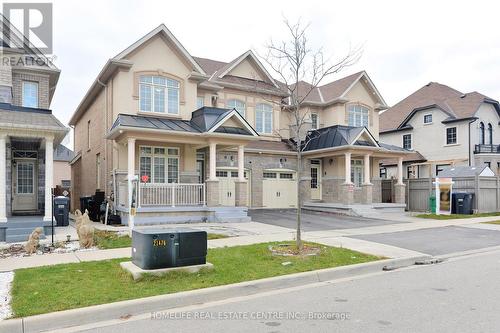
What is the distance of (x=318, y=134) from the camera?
2530 cm

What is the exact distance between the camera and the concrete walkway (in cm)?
927

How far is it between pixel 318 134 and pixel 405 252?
50.3ft

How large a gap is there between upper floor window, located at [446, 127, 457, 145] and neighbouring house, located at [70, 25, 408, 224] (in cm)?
842

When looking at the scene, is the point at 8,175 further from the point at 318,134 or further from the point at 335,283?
the point at 318,134

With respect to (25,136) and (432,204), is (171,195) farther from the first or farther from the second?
(432,204)

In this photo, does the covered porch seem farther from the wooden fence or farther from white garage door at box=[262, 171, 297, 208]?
the wooden fence

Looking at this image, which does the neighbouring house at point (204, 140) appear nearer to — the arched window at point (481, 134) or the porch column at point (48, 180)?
the porch column at point (48, 180)

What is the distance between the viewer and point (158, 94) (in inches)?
752

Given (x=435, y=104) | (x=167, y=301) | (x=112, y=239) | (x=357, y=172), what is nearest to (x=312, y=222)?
(x=357, y=172)

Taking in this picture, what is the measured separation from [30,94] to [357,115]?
19.1m

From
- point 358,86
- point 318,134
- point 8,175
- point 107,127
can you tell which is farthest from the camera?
point 358,86

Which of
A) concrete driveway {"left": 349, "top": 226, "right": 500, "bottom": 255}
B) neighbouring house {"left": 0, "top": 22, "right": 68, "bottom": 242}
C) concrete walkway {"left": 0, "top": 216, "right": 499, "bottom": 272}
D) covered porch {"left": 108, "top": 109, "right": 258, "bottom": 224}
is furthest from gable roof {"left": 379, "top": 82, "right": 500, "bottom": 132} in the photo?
neighbouring house {"left": 0, "top": 22, "right": 68, "bottom": 242}

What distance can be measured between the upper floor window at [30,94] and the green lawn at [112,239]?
6882mm

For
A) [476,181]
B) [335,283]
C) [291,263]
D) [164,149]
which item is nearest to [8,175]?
[164,149]
